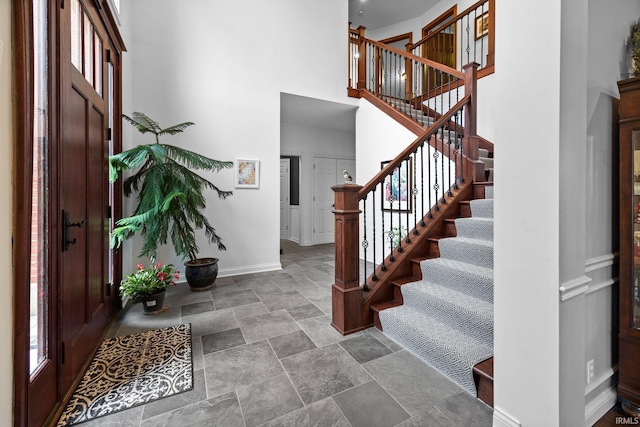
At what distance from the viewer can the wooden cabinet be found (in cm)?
→ 135

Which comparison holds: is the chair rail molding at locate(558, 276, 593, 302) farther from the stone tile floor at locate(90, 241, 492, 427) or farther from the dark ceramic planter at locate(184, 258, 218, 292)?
the dark ceramic planter at locate(184, 258, 218, 292)

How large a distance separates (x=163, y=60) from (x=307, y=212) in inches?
152

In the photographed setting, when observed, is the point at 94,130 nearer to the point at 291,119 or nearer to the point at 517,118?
the point at 517,118

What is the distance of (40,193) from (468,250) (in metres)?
2.85

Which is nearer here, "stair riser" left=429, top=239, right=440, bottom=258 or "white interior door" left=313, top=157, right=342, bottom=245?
"stair riser" left=429, top=239, right=440, bottom=258

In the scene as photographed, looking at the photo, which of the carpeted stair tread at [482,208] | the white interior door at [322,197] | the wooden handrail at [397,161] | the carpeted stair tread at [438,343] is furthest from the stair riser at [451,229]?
the white interior door at [322,197]

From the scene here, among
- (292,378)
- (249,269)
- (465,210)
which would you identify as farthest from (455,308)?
(249,269)

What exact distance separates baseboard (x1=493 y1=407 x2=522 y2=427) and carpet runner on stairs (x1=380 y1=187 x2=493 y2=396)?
0.86 ft

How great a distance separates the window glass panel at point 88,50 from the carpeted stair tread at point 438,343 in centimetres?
292

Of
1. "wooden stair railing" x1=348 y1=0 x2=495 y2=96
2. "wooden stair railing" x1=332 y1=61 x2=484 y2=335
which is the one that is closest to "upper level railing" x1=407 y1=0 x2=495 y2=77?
"wooden stair railing" x1=348 y1=0 x2=495 y2=96

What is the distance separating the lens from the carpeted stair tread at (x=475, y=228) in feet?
7.83

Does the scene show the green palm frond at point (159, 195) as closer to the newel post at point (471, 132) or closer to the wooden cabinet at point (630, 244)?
the newel post at point (471, 132)

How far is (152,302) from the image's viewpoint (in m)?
2.58

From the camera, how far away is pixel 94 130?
2.14 meters
